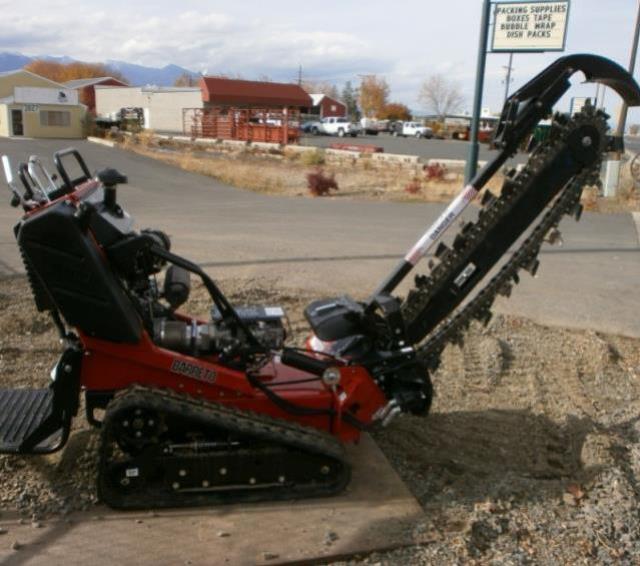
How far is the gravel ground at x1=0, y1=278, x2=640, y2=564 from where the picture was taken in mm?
3779

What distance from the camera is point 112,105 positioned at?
76438 mm

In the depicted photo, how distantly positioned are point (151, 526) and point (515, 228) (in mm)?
2738

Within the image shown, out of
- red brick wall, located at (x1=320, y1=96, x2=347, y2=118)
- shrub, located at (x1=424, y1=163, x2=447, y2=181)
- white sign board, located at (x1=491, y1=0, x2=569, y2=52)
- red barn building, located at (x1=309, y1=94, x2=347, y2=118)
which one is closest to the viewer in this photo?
white sign board, located at (x1=491, y1=0, x2=569, y2=52)

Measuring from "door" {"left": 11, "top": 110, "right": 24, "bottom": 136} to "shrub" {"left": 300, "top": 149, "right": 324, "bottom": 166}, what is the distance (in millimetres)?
25578

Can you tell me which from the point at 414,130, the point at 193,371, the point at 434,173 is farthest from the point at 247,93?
the point at 193,371

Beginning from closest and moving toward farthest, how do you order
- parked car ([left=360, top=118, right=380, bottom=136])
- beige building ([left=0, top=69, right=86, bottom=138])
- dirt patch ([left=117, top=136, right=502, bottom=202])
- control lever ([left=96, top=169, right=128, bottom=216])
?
control lever ([left=96, top=169, right=128, bottom=216])
dirt patch ([left=117, top=136, right=502, bottom=202])
beige building ([left=0, top=69, right=86, bottom=138])
parked car ([left=360, top=118, right=380, bottom=136])

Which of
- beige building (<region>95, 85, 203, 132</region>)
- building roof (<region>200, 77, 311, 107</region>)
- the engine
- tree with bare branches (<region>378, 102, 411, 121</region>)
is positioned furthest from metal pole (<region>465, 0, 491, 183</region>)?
tree with bare branches (<region>378, 102, 411, 121</region>)

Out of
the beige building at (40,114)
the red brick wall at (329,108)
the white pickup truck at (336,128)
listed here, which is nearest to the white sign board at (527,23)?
the beige building at (40,114)

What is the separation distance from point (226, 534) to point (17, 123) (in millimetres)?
50853

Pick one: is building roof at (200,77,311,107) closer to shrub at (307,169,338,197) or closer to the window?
the window

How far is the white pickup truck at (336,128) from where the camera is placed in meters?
63.9

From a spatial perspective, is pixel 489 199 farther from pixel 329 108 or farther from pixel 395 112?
pixel 395 112

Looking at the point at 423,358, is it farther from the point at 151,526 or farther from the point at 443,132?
the point at 443,132

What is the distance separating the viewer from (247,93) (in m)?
64.1
